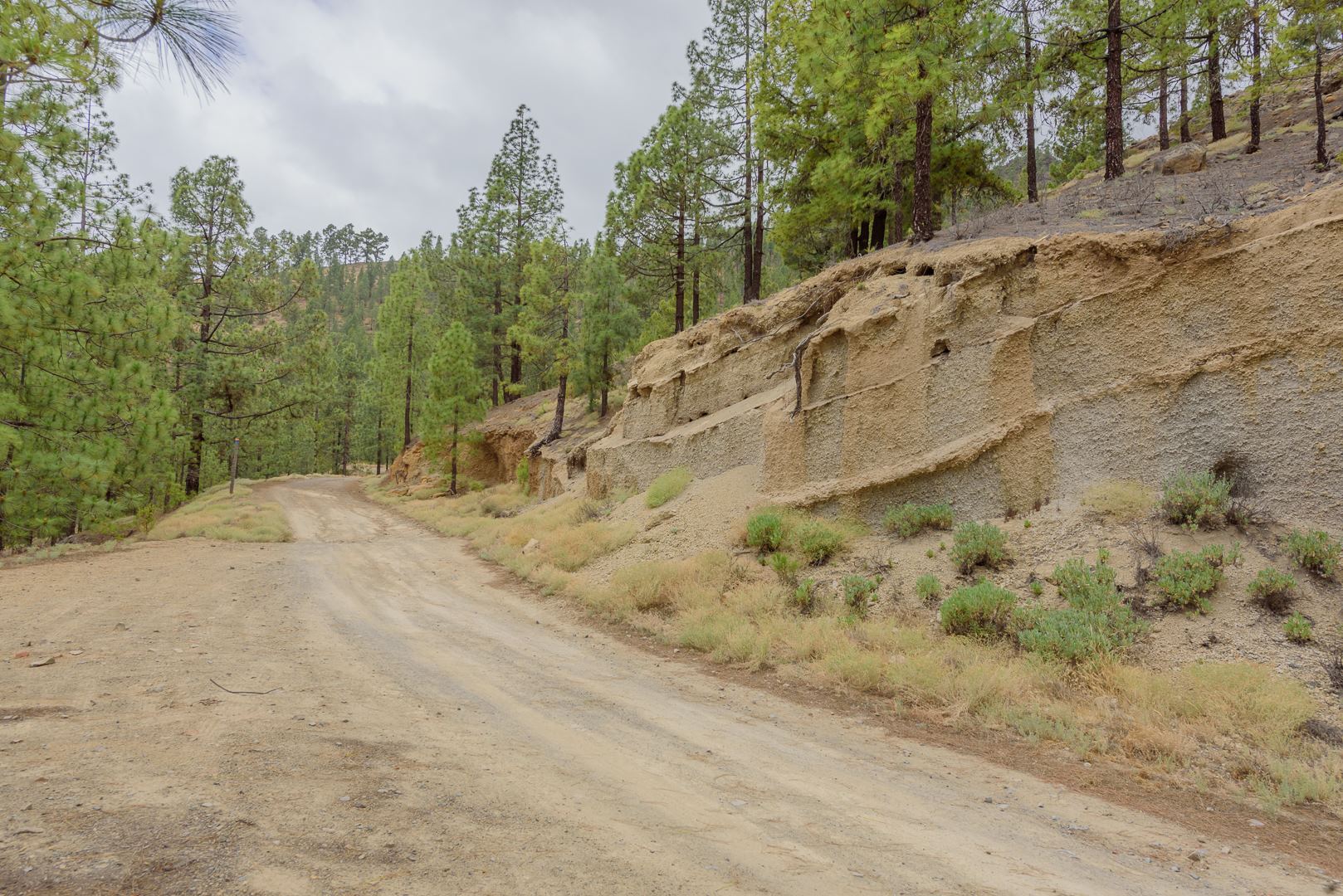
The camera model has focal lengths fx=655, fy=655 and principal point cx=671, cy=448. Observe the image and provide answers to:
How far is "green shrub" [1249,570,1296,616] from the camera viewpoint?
668cm

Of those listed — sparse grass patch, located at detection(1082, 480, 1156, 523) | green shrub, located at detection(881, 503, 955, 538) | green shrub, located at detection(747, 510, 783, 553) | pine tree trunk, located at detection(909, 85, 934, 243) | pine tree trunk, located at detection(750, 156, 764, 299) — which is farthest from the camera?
pine tree trunk, located at detection(750, 156, 764, 299)

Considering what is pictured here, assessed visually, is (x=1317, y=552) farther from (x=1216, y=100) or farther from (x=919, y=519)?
(x=1216, y=100)

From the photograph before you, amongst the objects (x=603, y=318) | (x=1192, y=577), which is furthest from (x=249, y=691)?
(x=603, y=318)

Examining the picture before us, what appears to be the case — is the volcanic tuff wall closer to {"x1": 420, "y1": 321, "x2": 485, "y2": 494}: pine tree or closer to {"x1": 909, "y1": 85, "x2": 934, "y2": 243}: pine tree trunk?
{"x1": 909, "y1": 85, "x2": 934, "y2": 243}: pine tree trunk

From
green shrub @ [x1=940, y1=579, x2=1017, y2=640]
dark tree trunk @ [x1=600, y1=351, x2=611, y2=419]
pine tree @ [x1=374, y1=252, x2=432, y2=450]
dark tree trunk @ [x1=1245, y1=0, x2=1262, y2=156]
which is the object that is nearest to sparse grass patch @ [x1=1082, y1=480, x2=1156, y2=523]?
green shrub @ [x1=940, y1=579, x2=1017, y2=640]

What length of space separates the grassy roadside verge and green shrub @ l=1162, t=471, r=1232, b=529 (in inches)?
85.9

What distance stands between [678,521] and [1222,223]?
1011 cm

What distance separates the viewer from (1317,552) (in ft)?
22.5

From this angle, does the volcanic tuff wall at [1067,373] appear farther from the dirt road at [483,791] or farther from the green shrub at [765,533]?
the dirt road at [483,791]

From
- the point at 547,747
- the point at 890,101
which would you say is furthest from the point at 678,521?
the point at 890,101

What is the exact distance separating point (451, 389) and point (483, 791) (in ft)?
96.2

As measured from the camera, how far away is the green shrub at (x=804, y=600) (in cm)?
960

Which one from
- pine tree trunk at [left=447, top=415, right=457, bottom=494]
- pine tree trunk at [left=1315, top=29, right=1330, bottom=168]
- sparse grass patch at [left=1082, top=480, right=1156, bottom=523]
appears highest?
pine tree trunk at [left=1315, top=29, right=1330, bottom=168]

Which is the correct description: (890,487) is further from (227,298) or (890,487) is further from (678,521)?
(227,298)
